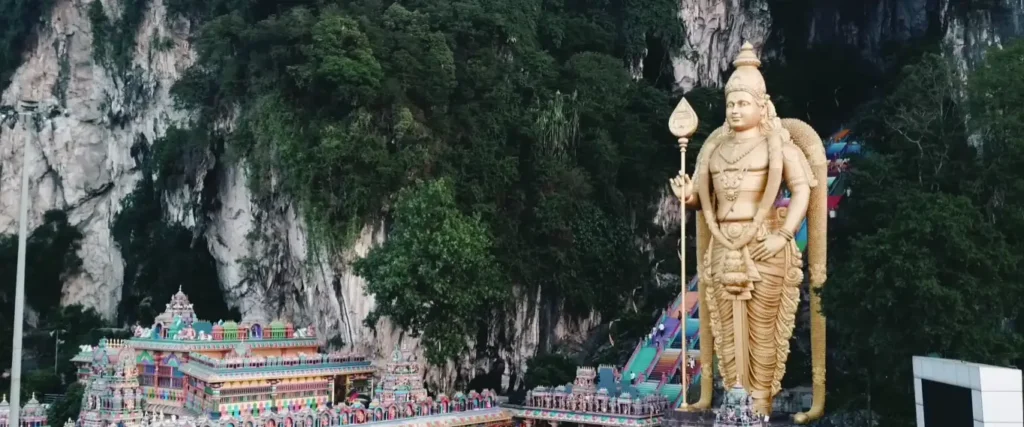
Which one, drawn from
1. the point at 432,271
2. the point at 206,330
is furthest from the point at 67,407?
the point at 432,271

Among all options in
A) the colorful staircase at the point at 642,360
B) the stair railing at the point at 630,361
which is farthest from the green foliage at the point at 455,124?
the colorful staircase at the point at 642,360

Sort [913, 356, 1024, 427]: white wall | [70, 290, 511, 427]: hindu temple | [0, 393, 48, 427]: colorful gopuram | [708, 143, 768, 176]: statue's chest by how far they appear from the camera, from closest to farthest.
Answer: [913, 356, 1024, 427]: white wall → [708, 143, 768, 176]: statue's chest → [70, 290, 511, 427]: hindu temple → [0, 393, 48, 427]: colorful gopuram

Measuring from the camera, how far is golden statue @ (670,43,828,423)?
15.7 m

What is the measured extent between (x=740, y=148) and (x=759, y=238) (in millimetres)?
1103

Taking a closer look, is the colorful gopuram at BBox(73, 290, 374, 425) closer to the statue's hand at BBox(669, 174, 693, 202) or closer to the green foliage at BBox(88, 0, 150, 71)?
the statue's hand at BBox(669, 174, 693, 202)

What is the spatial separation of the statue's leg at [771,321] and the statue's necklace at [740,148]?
120 centimetres

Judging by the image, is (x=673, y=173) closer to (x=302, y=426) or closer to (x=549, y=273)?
(x=549, y=273)

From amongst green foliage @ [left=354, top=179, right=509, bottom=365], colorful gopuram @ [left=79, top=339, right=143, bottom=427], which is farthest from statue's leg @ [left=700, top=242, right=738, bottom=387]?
colorful gopuram @ [left=79, top=339, right=143, bottom=427]

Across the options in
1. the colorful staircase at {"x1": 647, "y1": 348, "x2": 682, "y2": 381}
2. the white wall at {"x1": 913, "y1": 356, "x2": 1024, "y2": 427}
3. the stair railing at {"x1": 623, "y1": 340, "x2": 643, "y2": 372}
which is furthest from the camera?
the stair railing at {"x1": 623, "y1": 340, "x2": 643, "y2": 372}

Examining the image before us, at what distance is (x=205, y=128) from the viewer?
81.8ft

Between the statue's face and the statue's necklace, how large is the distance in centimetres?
18

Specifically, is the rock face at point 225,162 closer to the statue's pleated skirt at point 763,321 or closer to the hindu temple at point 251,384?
the hindu temple at point 251,384

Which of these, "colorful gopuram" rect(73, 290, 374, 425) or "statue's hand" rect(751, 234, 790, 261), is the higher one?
"statue's hand" rect(751, 234, 790, 261)

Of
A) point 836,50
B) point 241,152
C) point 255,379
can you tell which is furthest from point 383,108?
point 836,50
